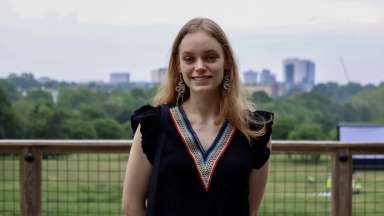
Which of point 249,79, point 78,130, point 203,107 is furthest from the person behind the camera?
point 78,130

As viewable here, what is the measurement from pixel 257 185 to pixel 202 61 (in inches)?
17.7

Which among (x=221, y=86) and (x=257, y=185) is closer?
(x=221, y=86)

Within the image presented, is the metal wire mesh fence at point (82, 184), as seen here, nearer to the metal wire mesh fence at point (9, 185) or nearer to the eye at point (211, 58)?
the metal wire mesh fence at point (9, 185)

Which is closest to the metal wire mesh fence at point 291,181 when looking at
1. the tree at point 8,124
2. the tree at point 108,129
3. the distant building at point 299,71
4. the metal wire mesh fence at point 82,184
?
the metal wire mesh fence at point 82,184

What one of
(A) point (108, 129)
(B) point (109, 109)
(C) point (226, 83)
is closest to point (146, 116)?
(C) point (226, 83)

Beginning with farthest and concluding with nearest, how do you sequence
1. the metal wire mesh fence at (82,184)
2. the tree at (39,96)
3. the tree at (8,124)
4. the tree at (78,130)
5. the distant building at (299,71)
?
the distant building at (299,71) → the tree at (39,96) → the tree at (8,124) → the tree at (78,130) → the metal wire mesh fence at (82,184)

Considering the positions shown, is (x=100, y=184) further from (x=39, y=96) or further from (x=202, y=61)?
(x=39, y=96)

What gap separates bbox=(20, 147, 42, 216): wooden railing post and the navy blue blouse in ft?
6.70

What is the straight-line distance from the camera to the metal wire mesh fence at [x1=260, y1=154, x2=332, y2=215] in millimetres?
3977

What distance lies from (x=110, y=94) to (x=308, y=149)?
31.7ft

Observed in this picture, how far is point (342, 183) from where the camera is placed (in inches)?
149

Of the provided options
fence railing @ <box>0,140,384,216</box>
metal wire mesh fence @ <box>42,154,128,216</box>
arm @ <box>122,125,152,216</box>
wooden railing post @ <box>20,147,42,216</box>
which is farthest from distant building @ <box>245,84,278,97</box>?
wooden railing post @ <box>20,147,42,216</box>

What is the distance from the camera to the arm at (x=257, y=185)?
203 centimetres

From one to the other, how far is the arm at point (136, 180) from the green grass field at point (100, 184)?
73.4 inches
